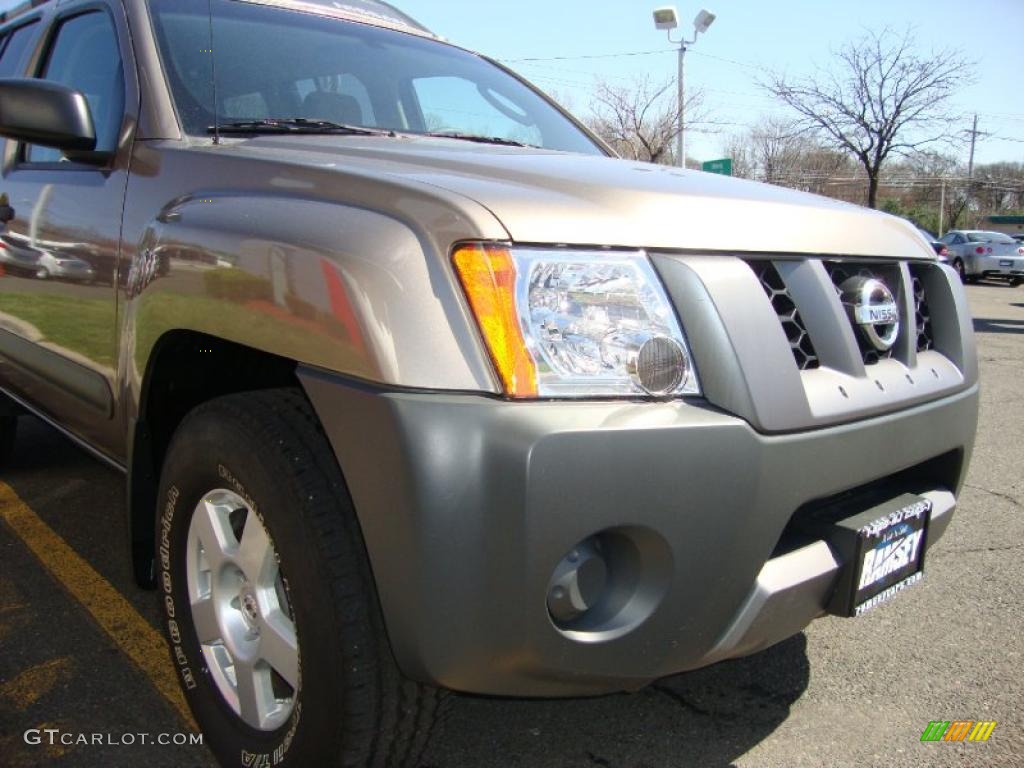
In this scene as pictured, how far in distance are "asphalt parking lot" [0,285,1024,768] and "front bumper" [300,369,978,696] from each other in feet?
2.14

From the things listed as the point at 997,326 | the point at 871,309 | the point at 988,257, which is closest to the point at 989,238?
the point at 988,257

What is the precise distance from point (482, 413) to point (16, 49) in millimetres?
3126

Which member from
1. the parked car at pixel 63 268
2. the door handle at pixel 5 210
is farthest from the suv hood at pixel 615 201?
the door handle at pixel 5 210

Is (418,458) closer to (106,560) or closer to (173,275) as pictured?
(173,275)

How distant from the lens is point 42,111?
2.22m

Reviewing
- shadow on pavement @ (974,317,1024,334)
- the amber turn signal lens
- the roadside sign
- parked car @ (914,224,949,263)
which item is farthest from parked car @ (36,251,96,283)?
the roadside sign

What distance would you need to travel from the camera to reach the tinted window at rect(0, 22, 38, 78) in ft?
10.8

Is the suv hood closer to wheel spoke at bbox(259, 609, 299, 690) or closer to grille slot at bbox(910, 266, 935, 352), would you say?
grille slot at bbox(910, 266, 935, 352)

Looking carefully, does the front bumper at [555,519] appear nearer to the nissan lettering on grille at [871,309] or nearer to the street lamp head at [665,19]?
the nissan lettering on grille at [871,309]

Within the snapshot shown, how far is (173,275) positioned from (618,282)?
3.31 feet

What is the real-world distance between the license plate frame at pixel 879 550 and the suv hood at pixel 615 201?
57cm

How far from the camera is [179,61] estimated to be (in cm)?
237

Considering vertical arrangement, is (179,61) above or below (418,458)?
above

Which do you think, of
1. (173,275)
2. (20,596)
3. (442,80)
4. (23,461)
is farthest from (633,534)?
(23,461)
